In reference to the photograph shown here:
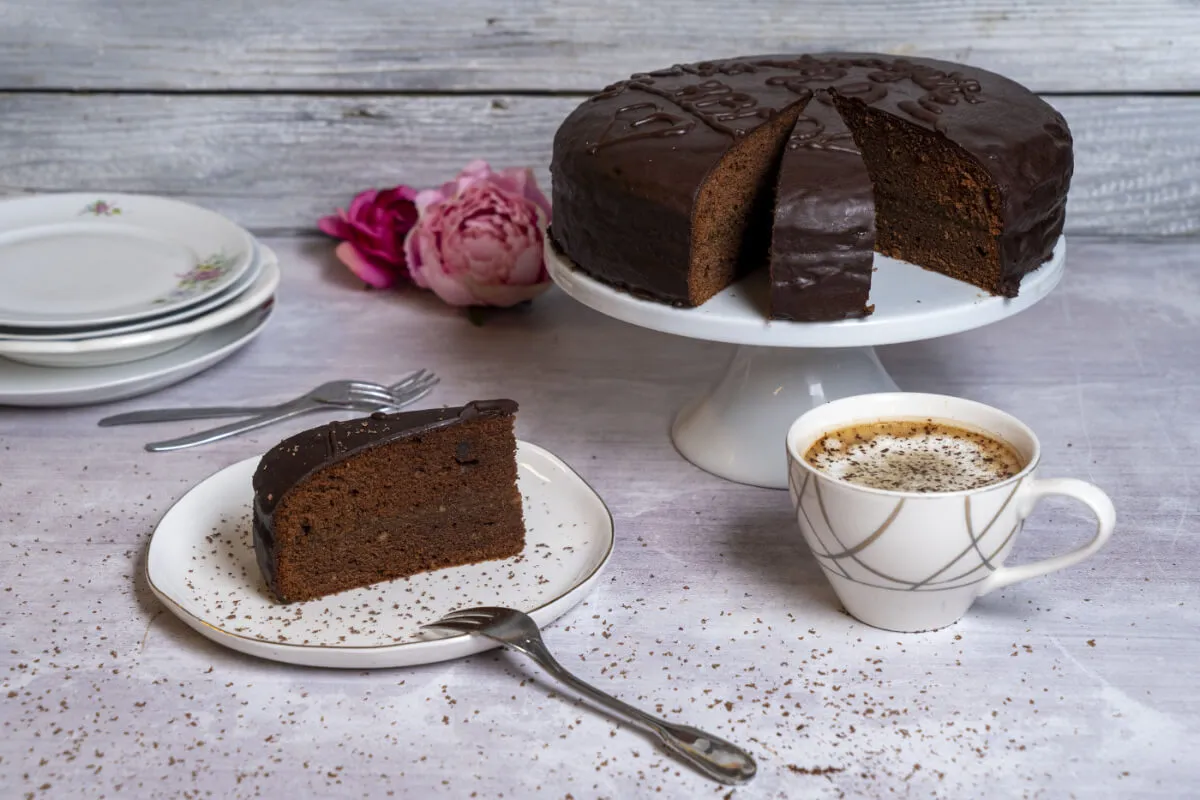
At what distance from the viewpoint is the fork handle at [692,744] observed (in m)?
1.16

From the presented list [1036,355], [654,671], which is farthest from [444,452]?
[1036,355]

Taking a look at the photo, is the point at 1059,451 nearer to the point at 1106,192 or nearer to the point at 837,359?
the point at 837,359

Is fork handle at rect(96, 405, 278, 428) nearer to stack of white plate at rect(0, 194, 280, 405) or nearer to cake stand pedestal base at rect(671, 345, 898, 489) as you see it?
stack of white plate at rect(0, 194, 280, 405)

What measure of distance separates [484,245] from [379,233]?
31 centimetres

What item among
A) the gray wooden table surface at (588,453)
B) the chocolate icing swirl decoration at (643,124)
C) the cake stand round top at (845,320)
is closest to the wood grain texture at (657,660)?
the gray wooden table surface at (588,453)

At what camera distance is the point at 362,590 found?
1461 millimetres

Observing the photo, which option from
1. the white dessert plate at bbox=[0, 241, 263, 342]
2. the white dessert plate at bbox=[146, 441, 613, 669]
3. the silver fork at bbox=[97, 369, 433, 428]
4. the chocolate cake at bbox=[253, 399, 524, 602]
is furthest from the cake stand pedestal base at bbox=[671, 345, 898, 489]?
the white dessert plate at bbox=[0, 241, 263, 342]

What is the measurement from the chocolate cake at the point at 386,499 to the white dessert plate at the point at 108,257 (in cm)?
65

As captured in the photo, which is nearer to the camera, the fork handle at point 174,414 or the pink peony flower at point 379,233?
the fork handle at point 174,414

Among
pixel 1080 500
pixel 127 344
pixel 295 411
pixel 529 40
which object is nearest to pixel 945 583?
pixel 1080 500

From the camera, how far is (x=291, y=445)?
145 centimetres

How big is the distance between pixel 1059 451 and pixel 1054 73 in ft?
3.33

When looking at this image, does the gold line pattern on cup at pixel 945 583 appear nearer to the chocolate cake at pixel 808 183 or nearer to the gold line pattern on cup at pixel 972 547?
the gold line pattern on cup at pixel 972 547

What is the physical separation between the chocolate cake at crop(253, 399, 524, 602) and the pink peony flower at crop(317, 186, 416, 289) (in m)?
0.98
